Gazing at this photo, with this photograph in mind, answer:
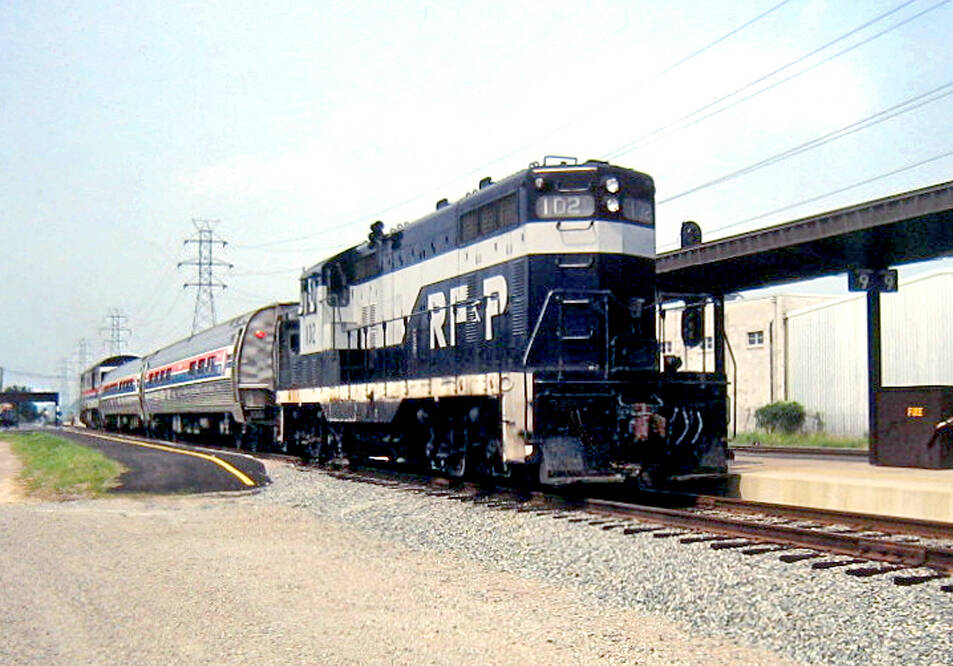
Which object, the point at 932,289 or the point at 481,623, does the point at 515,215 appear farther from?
the point at 932,289

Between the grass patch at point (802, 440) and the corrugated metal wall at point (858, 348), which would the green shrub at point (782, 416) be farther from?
the corrugated metal wall at point (858, 348)

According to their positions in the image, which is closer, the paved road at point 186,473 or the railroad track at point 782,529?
the railroad track at point 782,529

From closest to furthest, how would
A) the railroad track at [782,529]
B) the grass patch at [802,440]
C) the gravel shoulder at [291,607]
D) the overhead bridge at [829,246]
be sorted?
the gravel shoulder at [291,607] → the railroad track at [782,529] → the overhead bridge at [829,246] → the grass patch at [802,440]

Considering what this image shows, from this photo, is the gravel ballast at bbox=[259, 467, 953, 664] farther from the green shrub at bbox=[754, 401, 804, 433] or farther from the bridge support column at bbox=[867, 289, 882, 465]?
the green shrub at bbox=[754, 401, 804, 433]

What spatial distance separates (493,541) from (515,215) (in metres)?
4.49

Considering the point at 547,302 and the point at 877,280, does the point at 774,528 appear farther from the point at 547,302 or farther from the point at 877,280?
the point at 877,280

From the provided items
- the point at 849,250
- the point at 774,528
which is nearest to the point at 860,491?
the point at 774,528

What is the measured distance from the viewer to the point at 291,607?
6082 mm

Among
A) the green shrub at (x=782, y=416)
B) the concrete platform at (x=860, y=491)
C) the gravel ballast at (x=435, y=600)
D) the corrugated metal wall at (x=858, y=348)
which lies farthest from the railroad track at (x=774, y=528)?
the green shrub at (x=782, y=416)

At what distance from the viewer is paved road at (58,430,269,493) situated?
13883mm

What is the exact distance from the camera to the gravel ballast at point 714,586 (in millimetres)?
5195

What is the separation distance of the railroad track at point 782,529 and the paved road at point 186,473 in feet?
11.9

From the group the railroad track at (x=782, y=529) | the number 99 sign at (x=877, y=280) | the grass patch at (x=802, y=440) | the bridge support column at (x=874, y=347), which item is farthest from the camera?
the grass patch at (x=802, y=440)

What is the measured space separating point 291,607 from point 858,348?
30.4 metres
